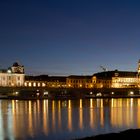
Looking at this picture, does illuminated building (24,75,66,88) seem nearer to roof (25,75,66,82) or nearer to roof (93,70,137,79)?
roof (25,75,66,82)

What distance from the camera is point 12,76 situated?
149125 millimetres

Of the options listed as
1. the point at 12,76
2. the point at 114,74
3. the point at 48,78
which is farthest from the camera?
the point at 114,74

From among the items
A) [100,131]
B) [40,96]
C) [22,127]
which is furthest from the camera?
[40,96]

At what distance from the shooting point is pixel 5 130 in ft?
127

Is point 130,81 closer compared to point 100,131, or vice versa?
point 100,131

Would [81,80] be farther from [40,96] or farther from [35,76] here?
[40,96]

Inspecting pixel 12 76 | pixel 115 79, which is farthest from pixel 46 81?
pixel 115 79

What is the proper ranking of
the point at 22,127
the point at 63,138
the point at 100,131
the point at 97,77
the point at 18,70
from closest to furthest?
the point at 63,138
the point at 100,131
the point at 22,127
the point at 18,70
the point at 97,77

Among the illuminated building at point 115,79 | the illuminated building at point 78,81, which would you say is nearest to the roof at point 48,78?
the illuminated building at point 78,81

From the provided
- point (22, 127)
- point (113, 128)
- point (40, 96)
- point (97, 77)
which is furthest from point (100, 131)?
point (97, 77)

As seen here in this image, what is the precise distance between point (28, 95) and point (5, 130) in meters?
72.5

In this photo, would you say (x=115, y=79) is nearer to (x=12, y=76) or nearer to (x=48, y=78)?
(x=48, y=78)

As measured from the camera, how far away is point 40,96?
363 ft

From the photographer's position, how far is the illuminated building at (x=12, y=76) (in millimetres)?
145000
